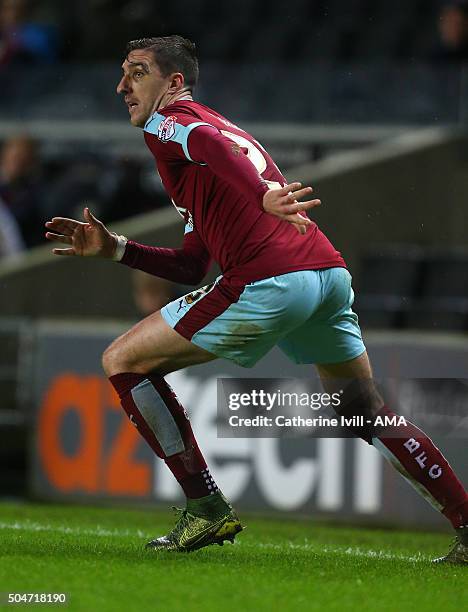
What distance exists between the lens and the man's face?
Result: 5.55 metres

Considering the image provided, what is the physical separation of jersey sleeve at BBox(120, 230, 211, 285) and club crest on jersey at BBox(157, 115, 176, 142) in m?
0.61

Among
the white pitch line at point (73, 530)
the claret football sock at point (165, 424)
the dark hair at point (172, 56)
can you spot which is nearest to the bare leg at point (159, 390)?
the claret football sock at point (165, 424)

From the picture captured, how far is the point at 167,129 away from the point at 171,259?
72 cm

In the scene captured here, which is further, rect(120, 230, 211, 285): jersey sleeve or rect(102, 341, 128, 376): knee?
rect(120, 230, 211, 285): jersey sleeve

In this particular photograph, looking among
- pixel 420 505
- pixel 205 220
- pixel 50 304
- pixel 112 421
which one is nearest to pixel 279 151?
pixel 50 304

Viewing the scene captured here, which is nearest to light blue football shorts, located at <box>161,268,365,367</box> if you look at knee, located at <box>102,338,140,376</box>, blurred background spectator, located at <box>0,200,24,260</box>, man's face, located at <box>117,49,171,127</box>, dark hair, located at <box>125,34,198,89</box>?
knee, located at <box>102,338,140,376</box>

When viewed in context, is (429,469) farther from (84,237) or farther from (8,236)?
(8,236)

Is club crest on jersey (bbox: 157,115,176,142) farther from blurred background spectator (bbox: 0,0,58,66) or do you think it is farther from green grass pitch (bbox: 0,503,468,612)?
blurred background spectator (bbox: 0,0,58,66)

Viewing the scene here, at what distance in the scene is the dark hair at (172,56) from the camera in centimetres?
558

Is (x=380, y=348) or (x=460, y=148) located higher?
(x=460, y=148)

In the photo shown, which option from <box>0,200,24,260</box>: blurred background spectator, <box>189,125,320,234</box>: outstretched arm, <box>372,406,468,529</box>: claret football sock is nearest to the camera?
<box>189,125,320,234</box>: outstretched arm

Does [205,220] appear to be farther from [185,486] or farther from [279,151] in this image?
[279,151]

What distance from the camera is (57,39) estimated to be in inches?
491

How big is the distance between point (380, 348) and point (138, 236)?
252cm
